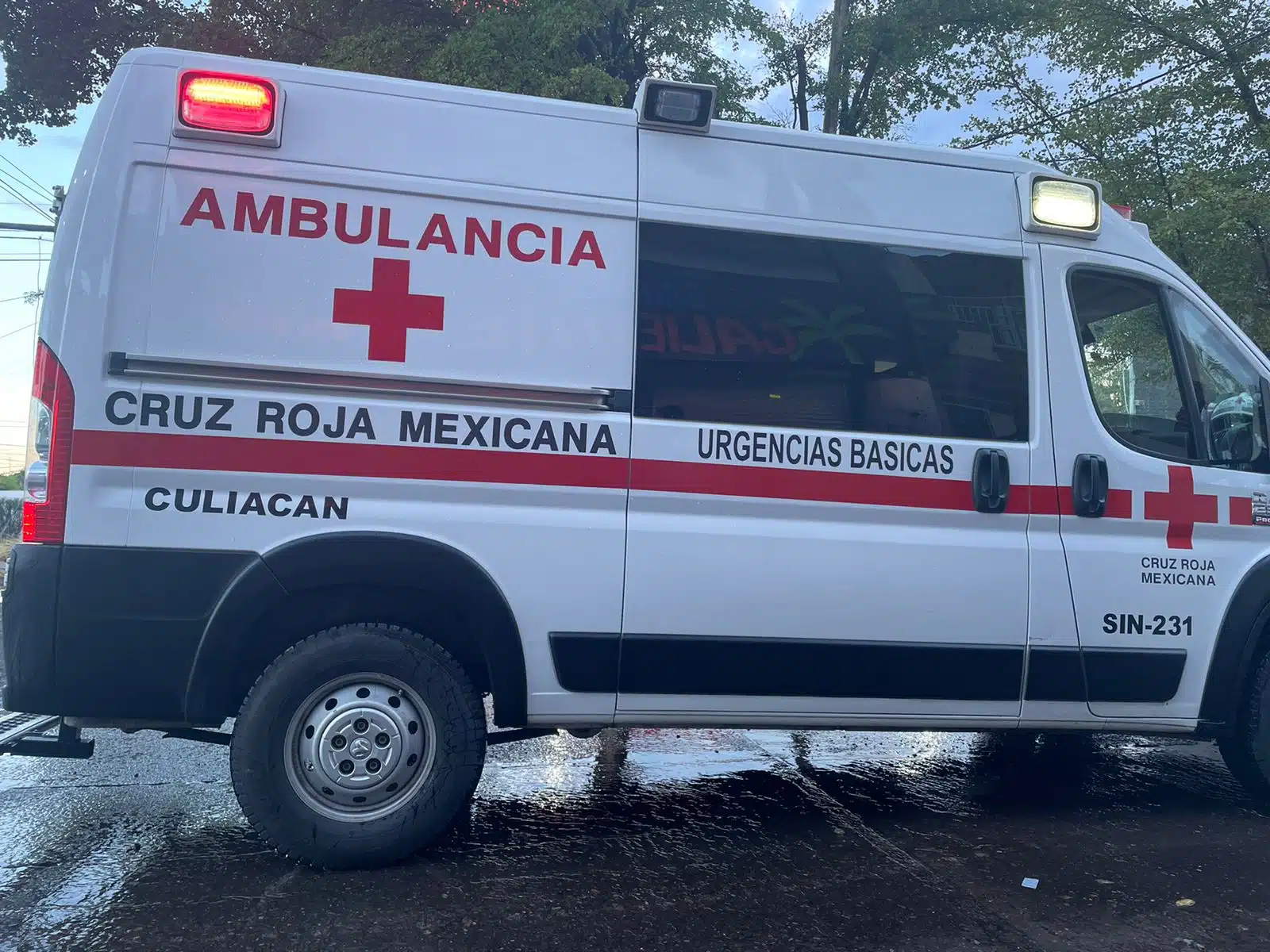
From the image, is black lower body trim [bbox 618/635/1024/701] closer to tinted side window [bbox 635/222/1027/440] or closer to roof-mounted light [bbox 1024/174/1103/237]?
tinted side window [bbox 635/222/1027/440]

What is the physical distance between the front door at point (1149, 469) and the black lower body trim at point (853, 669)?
0.06ft

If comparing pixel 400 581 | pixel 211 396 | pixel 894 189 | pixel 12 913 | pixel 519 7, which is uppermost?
pixel 519 7

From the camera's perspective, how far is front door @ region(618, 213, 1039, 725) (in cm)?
386

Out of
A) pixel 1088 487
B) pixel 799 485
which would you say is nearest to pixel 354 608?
pixel 799 485

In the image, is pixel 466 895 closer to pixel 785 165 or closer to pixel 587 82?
pixel 785 165

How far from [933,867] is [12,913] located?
3006mm

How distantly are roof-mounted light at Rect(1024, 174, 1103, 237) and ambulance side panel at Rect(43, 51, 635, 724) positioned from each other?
1670 millimetres

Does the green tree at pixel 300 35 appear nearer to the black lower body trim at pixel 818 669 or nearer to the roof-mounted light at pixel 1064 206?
the roof-mounted light at pixel 1064 206

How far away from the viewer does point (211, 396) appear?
3553 millimetres

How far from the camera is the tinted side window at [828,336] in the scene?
392cm

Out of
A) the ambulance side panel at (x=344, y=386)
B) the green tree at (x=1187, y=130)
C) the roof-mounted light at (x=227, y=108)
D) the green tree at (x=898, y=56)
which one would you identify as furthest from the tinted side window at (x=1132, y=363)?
the green tree at (x=898, y=56)

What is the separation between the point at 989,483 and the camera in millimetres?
4090

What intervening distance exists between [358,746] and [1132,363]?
11.2 feet

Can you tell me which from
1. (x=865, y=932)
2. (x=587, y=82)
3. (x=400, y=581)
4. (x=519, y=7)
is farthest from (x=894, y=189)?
(x=519, y=7)
